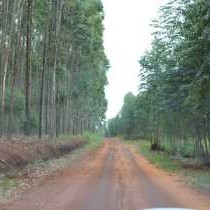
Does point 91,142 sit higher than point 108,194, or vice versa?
point 91,142

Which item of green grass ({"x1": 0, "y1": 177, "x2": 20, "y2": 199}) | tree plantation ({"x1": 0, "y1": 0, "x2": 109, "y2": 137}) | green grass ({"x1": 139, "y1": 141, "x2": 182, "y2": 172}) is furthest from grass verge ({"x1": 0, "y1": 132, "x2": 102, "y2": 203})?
tree plantation ({"x1": 0, "y1": 0, "x2": 109, "y2": 137})

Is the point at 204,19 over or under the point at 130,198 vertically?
over

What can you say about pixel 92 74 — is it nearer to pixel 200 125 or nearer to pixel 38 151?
pixel 200 125

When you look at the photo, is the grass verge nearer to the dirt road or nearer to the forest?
the dirt road

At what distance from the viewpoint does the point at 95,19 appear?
179 ft

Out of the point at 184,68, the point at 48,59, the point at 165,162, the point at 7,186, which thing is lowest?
the point at 7,186

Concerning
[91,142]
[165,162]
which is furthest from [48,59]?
[91,142]

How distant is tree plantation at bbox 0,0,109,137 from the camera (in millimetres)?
40019

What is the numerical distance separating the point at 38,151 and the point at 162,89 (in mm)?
8169

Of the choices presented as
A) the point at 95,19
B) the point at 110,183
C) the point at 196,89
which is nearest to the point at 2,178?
the point at 110,183

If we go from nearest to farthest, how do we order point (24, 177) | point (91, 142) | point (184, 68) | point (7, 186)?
point (7, 186), point (24, 177), point (184, 68), point (91, 142)

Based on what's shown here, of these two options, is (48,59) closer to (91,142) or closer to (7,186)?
(91,142)

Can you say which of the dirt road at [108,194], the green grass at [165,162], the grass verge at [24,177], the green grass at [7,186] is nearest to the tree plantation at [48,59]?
the grass verge at [24,177]

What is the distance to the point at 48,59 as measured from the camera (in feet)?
171
